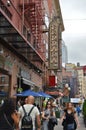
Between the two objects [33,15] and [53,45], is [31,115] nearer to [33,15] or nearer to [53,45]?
[33,15]

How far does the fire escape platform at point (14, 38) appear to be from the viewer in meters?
14.4

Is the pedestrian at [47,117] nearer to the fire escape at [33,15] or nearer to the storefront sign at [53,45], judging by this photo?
the fire escape at [33,15]

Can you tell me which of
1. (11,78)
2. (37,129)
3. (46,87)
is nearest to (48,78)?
(46,87)

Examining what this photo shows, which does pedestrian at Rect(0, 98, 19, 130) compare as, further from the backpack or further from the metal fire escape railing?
the metal fire escape railing

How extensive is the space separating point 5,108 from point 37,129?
1.94 m

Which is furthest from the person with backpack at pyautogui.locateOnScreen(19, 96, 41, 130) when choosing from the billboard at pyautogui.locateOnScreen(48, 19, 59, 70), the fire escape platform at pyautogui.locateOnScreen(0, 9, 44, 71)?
the billboard at pyautogui.locateOnScreen(48, 19, 59, 70)

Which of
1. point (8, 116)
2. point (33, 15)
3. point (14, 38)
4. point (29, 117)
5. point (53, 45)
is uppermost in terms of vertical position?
point (33, 15)

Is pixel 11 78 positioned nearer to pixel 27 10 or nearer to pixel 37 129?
pixel 27 10

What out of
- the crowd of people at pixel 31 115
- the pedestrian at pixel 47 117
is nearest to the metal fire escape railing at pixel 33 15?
the pedestrian at pixel 47 117

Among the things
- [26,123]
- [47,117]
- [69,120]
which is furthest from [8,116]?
[47,117]

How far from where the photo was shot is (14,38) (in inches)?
712

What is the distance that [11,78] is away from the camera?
21.4 meters

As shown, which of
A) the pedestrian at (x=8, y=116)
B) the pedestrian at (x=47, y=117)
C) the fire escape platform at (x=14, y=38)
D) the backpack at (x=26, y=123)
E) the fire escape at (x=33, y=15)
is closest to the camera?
the pedestrian at (x=8, y=116)

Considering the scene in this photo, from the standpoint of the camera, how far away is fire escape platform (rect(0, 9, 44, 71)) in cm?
1436
